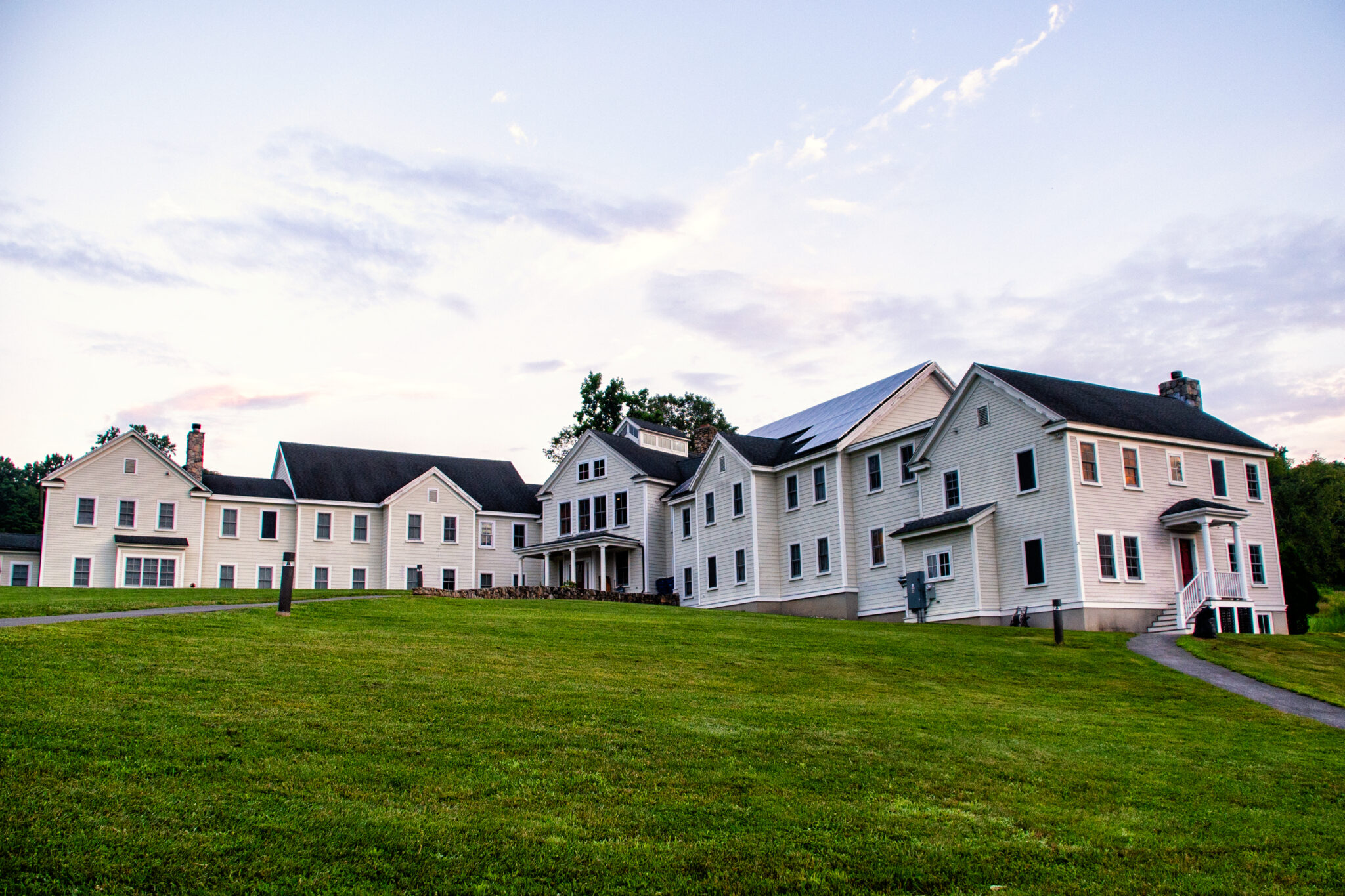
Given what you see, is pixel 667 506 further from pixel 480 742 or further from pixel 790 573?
pixel 480 742

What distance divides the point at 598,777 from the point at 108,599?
18220 mm

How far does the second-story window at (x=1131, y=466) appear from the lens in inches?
1253

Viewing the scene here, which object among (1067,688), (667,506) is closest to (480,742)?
(1067,688)

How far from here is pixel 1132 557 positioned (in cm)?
3133

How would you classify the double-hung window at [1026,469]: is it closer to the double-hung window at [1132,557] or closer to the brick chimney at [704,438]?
the double-hung window at [1132,557]

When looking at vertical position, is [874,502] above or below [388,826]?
above

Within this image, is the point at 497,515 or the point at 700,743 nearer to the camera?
the point at 700,743

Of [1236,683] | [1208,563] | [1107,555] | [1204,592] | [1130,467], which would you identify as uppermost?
[1130,467]

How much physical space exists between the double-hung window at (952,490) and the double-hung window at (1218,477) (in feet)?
26.1

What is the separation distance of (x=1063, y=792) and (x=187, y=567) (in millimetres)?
43551

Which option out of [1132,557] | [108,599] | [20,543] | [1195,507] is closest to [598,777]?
[108,599]

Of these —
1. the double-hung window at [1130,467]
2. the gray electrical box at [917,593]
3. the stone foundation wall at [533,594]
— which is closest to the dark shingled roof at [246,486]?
the stone foundation wall at [533,594]

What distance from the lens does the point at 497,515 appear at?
53531mm

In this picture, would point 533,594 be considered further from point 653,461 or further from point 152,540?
point 152,540
